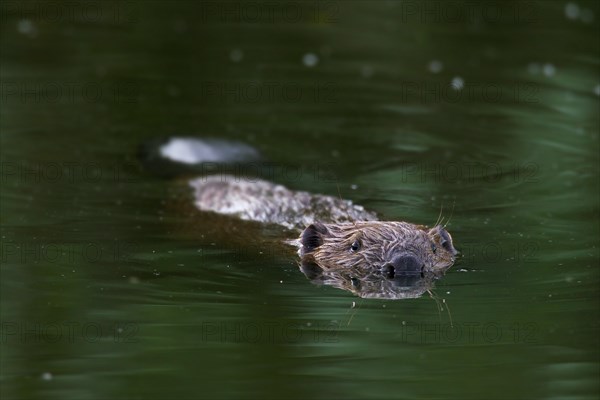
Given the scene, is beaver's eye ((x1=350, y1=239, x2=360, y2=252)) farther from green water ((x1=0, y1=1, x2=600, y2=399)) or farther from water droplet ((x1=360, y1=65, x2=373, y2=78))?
water droplet ((x1=360, y1=65, x2=373, y2=78))

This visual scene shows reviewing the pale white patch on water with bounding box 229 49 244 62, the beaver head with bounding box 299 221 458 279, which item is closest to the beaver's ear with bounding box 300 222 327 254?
the beaver head with bounding box 299 221 458 279

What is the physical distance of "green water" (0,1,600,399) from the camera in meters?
6.05

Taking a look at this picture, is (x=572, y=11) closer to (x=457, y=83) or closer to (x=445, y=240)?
(x=457, y=83)

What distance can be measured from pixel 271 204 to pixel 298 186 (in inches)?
39.1

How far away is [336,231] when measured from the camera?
8.13 meters

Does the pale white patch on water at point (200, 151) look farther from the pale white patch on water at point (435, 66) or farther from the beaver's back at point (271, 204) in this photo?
the pale white patch on water at point (435, 66)

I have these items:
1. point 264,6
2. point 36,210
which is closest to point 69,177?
point 36,210

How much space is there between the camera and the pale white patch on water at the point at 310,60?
544 inches

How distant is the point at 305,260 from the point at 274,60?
20.4ft

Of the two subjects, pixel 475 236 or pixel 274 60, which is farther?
pixel 274 60

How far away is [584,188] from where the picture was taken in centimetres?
975

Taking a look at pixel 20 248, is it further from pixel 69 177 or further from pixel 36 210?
pixel 69 177

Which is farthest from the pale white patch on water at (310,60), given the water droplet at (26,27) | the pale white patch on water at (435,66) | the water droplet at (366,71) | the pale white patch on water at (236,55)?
the water droplet at (26,27)

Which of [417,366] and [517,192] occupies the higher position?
[517,192]
